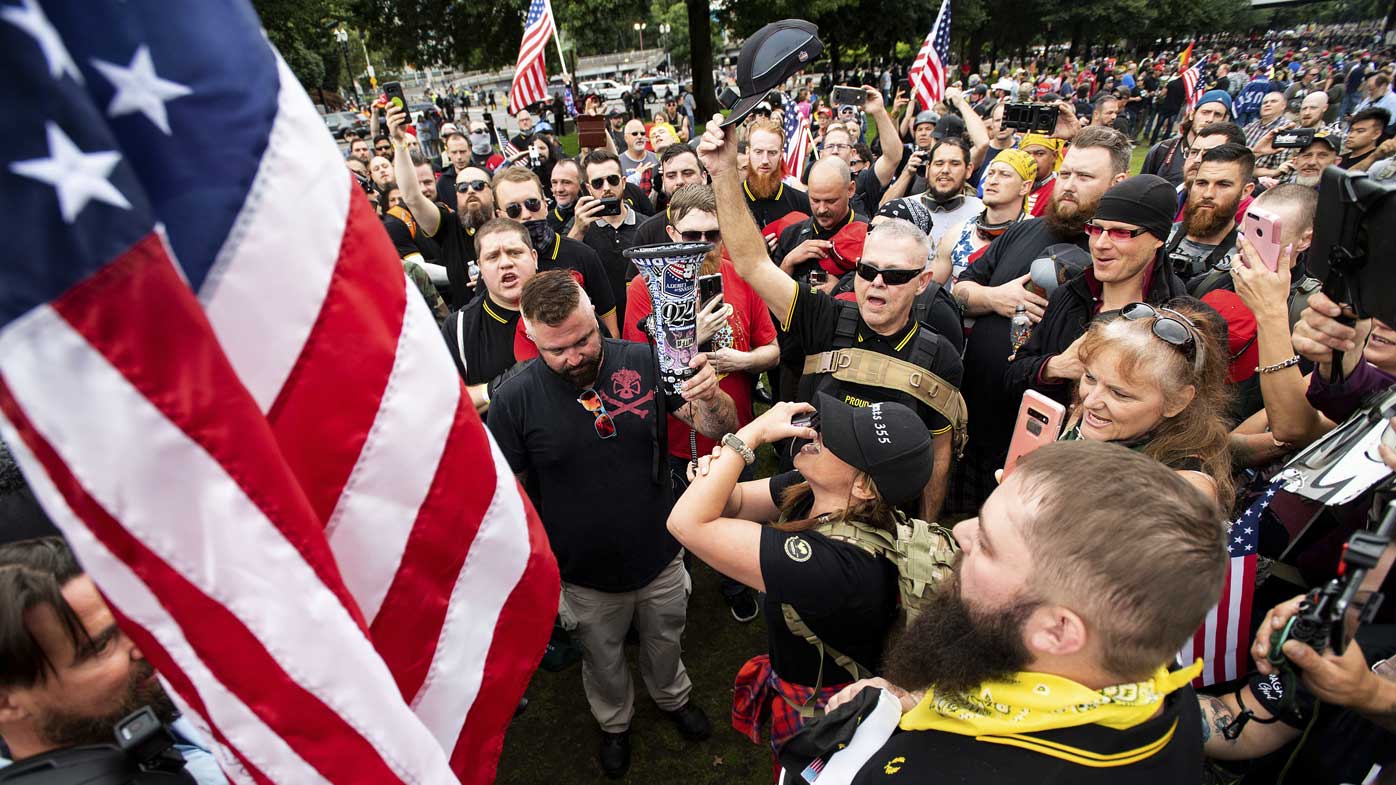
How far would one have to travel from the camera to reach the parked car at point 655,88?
3455 cm

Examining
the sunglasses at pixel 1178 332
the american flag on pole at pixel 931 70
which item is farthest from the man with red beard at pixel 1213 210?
the american flag on pole at pixel 931 70

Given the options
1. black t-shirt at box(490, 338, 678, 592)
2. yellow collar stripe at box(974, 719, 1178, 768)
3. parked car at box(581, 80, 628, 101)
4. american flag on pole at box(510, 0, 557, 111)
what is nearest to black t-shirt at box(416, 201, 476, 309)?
black t-shirt at box(490, 338, 678, 592)

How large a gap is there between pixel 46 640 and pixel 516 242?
3.00 meters

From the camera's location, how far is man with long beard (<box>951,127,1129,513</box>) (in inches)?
165

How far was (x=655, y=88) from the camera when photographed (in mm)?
39375

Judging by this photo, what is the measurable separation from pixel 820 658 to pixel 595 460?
4.42 ft

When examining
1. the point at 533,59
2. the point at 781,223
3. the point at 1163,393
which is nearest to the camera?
the point at 1163,393

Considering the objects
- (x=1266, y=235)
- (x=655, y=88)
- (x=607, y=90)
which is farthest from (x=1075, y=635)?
(x=607, y=90)

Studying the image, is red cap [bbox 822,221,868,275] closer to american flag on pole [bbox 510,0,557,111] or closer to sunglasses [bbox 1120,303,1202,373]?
sunglasses [bbox 1120,303,1202,373]

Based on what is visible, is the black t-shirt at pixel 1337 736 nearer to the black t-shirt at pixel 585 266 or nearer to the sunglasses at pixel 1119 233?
the sunglasses at pixel 1119 233

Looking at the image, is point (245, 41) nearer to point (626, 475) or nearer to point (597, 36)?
point (626, 475)

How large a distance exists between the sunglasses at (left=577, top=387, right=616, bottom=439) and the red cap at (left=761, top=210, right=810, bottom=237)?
317cm

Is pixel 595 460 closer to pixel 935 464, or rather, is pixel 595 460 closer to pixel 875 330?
pixel 875 330

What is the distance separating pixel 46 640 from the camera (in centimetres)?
162
